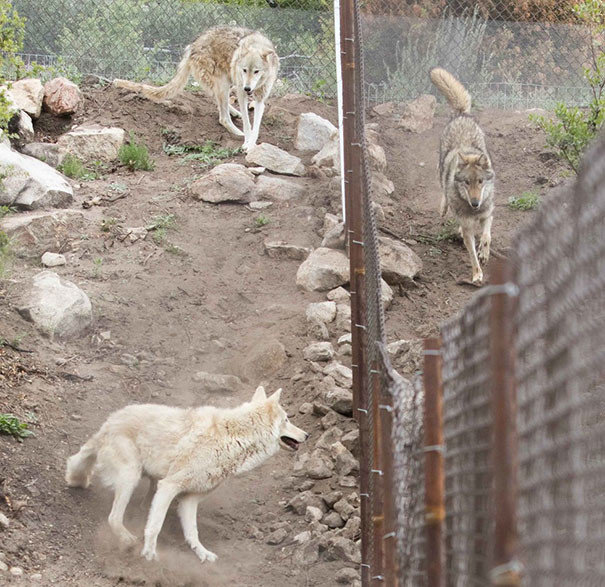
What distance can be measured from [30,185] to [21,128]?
5.63 feet

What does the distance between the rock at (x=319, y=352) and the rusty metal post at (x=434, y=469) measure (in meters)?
5.71

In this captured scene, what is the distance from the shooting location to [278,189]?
37.1 ft

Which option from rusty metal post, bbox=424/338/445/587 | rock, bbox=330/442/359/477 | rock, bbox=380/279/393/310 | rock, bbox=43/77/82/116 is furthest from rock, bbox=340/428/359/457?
rock, bbox=43/77/82/116

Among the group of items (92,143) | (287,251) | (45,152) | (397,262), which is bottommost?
(397,262)

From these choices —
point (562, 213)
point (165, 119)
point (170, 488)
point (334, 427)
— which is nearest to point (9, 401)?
point (170, 488)

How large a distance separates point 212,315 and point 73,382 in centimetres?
185

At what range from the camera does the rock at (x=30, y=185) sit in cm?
1017

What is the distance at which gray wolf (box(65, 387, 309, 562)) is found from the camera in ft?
20.1

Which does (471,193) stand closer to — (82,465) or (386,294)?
(386,294)

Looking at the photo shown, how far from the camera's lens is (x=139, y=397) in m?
7.78

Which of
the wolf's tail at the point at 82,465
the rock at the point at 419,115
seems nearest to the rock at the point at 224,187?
the rock at the point at 419,115

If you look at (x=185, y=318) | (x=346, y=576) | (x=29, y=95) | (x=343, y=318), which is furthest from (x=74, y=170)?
(x=346, y=576)

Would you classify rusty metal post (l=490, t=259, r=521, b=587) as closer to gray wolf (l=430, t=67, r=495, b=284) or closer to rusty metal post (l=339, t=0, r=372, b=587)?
rusty metal post (l=339, t=0, r=372, b=587)

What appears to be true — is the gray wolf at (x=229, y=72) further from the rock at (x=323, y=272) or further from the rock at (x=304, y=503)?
the rock at (x=304, y=503)
